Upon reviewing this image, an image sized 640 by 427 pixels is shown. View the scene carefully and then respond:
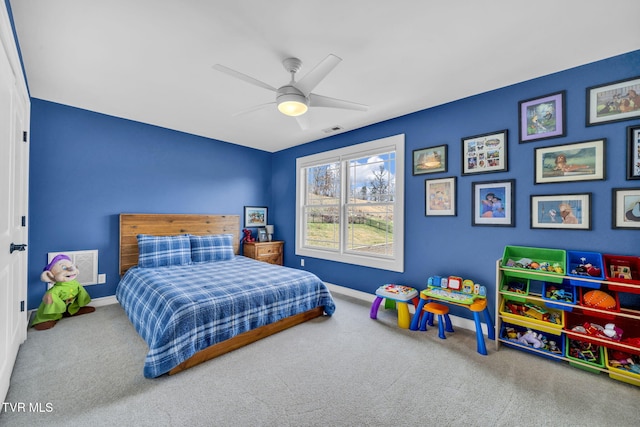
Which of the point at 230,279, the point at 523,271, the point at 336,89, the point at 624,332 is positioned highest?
the point at 336,89

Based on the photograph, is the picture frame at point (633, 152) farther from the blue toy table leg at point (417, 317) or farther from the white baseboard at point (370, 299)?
the blue toy table leg at point (417, 317)

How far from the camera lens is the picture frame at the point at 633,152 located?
6.84ft

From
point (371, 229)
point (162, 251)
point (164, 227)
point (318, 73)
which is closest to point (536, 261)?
point (371, 229)

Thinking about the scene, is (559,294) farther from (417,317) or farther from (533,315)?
(417,317)

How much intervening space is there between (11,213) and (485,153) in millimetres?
4008

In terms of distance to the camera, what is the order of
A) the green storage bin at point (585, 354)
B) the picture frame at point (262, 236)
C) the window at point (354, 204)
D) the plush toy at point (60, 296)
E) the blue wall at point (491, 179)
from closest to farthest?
the green storage bin at point (585, 354)
the blue wall at point (491, 179)
the plush toy at point (60, 296)
the window at point (354, 204)
the picture frame at point (262, 236)

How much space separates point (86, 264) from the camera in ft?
11.1

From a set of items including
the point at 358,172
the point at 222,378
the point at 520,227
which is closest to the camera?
the point at 222,378

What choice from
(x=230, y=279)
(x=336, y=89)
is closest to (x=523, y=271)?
(x=336, y=89)

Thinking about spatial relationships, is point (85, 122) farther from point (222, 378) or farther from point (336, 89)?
point (222, 378)

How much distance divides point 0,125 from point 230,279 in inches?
79.2

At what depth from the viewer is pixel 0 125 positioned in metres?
1.56

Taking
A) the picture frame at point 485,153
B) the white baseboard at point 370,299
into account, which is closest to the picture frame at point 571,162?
the picture frame at point 485,153

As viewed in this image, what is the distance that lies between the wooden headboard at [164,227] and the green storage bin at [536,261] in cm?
392
